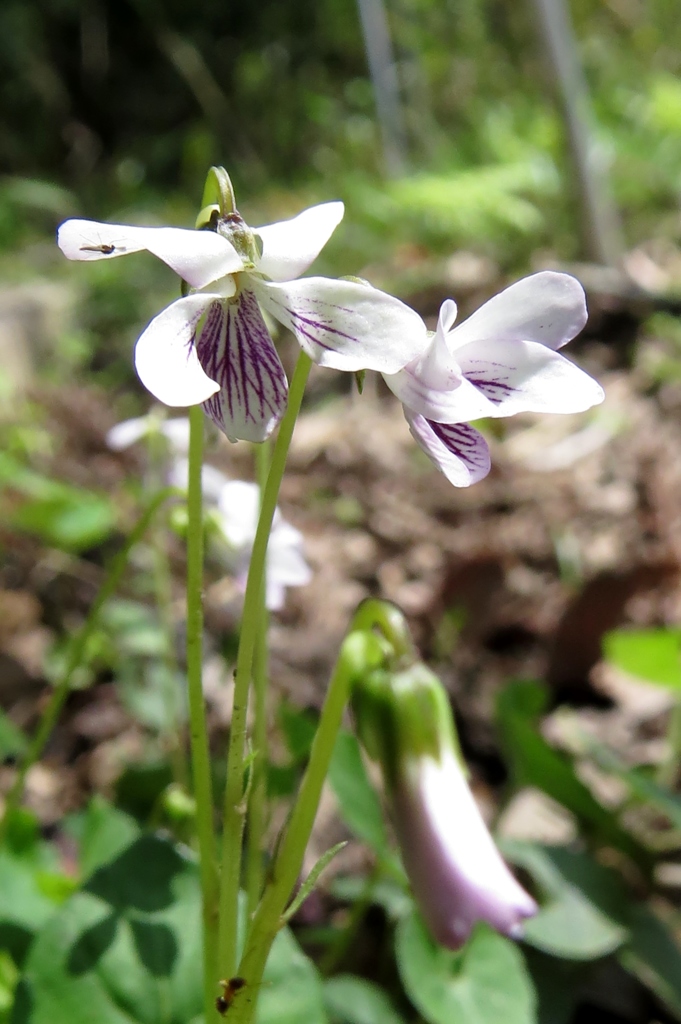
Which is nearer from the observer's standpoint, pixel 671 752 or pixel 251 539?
pixel 251 539

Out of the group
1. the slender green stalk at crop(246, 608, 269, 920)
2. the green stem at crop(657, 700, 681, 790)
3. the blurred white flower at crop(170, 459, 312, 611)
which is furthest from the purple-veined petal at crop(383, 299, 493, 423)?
the green stem at crop(657, 700, 681, 790)

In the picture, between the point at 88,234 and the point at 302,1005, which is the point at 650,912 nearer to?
the point at 302,1005

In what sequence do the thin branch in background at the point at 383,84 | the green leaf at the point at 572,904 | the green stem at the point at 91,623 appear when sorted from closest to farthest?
the green stem at the point at 91,623 → the green leaf at the point at 572,904 → the thin branch in background at the point at 383,84

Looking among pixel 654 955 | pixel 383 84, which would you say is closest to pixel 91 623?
pixel 654 955

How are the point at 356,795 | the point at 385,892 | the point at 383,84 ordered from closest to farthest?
1. the point at 356,795
2. the point at 385,892
3. the point at 383,84

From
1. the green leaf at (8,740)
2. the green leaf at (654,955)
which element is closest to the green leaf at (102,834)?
the green leaf at (8,740)

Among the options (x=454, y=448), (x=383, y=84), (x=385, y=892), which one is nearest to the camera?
(x=454, y=448)

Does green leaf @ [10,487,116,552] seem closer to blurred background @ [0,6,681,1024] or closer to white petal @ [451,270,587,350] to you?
blurred background @ [0,6,681,1024]

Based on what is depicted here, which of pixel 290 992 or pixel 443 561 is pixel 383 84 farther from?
pixel 290 992

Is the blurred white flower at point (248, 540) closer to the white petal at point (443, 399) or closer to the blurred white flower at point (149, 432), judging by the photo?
the blurred white flower at point (149, 432)
